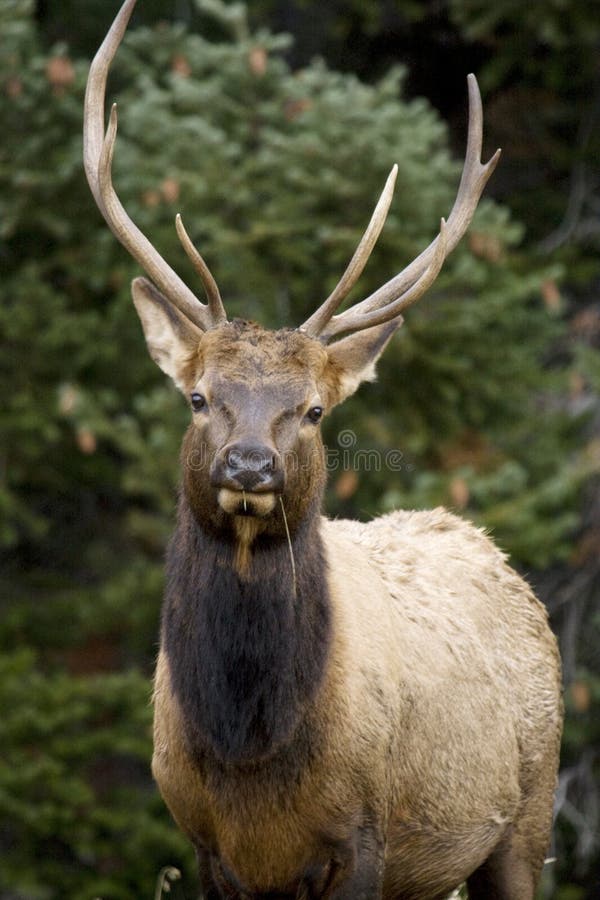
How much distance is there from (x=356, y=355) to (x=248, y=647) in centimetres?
119

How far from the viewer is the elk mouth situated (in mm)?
4200

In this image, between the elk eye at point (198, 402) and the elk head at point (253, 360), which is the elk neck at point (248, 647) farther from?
the elk eye at point (198, 402)

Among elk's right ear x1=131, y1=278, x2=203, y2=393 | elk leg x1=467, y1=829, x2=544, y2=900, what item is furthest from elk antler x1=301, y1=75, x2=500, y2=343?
elk leg x1=467, y1=829, x2=544, y2=900

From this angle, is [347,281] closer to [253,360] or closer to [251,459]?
[253,360]

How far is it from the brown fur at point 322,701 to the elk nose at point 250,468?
8cm

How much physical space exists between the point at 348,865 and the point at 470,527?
1.97 meters

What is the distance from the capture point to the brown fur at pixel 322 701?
4.46 m

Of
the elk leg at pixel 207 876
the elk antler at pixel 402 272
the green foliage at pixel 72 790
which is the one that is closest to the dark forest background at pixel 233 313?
the green foliage at pixel 72 790

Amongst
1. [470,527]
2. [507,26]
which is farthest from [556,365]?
[470,527]

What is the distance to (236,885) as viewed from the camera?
4.62 meters

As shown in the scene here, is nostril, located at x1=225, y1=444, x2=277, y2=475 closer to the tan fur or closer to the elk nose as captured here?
the elk nose

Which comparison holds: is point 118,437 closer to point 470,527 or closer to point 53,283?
point 53,283

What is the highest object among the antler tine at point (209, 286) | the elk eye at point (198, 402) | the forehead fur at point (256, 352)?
the antler tine at point (209, 286)

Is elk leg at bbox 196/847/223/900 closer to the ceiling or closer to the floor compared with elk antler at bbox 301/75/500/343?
closer to the floor
